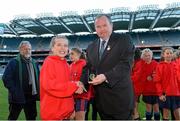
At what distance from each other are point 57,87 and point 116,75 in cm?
73

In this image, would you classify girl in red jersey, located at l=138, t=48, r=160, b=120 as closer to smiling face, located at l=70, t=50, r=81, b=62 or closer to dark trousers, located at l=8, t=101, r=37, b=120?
smiling face, located at l=70, t=50, r=81, b=62

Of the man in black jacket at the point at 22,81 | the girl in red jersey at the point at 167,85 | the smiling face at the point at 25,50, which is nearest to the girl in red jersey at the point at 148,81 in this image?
the girl in red jersey at the point at 167,85

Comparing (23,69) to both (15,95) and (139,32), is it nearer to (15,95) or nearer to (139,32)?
(15,95)

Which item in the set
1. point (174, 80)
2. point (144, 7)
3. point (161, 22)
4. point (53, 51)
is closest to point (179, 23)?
point (161, 22)

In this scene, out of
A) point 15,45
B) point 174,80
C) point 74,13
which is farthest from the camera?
point 15,45

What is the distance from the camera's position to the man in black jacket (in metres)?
6.46

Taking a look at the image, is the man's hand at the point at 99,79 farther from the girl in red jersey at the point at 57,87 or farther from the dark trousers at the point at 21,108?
the dark trousers at the point at 21,108

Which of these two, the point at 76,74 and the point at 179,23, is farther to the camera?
the point at 179,23

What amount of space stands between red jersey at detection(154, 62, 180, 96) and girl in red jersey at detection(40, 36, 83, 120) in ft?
11.2

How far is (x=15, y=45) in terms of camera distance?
203 feet

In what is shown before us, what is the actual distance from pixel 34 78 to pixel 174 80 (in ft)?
9.70

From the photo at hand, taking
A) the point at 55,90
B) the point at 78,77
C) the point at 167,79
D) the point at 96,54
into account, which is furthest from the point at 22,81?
the point at 167,79

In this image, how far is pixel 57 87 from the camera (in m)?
4.09

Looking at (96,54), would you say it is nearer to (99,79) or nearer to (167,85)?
(99,79)
